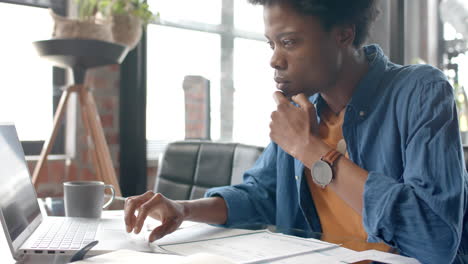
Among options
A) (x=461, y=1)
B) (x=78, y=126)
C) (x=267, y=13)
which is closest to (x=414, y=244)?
(x=267, y=13)

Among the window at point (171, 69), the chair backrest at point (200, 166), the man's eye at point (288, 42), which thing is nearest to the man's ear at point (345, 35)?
the man's eye at point (288, 42)

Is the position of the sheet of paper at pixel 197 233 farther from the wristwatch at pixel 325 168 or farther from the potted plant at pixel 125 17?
the potted plant at pixel 125 17

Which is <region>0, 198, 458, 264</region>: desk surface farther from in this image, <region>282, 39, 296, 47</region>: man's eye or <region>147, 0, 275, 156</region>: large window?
<region>147, 0, 275, 156</region>: large window

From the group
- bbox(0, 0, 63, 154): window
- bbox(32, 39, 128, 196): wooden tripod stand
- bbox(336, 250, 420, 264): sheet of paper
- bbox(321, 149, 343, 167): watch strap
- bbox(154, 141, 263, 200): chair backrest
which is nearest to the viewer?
bbox(336, 250, 420, 264): sheet of paper

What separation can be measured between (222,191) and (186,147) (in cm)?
53

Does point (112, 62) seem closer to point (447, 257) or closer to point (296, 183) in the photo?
point (296, 183)

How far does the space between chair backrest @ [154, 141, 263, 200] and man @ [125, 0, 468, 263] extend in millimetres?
146

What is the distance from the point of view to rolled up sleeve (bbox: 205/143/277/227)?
1139 millimetres

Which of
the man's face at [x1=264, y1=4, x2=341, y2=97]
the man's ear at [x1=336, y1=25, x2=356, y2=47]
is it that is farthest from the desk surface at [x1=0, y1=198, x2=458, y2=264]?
the man's ear at [x1=336, y1=25, x2=356, y2=47]

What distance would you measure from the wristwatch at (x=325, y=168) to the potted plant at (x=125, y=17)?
151cm

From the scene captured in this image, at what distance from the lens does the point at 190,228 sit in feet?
3.28

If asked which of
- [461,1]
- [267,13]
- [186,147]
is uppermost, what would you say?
[461,1]

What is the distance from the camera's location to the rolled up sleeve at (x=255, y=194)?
1.14m

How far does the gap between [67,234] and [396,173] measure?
0.66 metres
